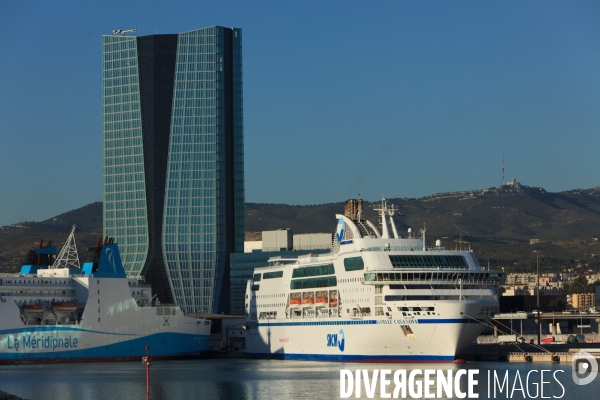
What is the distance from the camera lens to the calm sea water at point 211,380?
6725cm

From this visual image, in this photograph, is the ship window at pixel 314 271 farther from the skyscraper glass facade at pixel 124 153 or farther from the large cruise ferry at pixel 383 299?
the skyscraper glass facade at pixel 124 153

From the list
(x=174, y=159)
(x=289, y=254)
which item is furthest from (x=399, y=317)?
(x=174, y=159)

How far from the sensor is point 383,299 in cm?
8744

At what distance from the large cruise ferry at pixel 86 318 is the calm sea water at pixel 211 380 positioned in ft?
8.75

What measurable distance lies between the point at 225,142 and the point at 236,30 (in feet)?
51.0

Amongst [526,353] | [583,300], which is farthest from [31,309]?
[583,300]

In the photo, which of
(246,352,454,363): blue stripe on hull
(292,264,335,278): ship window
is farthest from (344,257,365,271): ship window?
(246,352,454,363): blue stripe on hull

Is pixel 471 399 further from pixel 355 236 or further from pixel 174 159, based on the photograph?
pixel 174 159

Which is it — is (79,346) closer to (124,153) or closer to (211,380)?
(211,380)

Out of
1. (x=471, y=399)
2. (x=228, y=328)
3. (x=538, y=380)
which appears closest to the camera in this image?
(x=471, y=399)

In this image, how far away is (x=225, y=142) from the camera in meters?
155

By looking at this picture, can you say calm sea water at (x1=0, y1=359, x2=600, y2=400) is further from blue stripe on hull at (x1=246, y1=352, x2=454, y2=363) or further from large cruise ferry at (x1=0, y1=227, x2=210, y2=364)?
large cruise ferry at (x1=0, y1=227, x2=210, y2=364)

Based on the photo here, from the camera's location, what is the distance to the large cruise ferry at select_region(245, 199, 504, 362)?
8475 cm

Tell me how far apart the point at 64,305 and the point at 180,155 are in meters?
54.3
